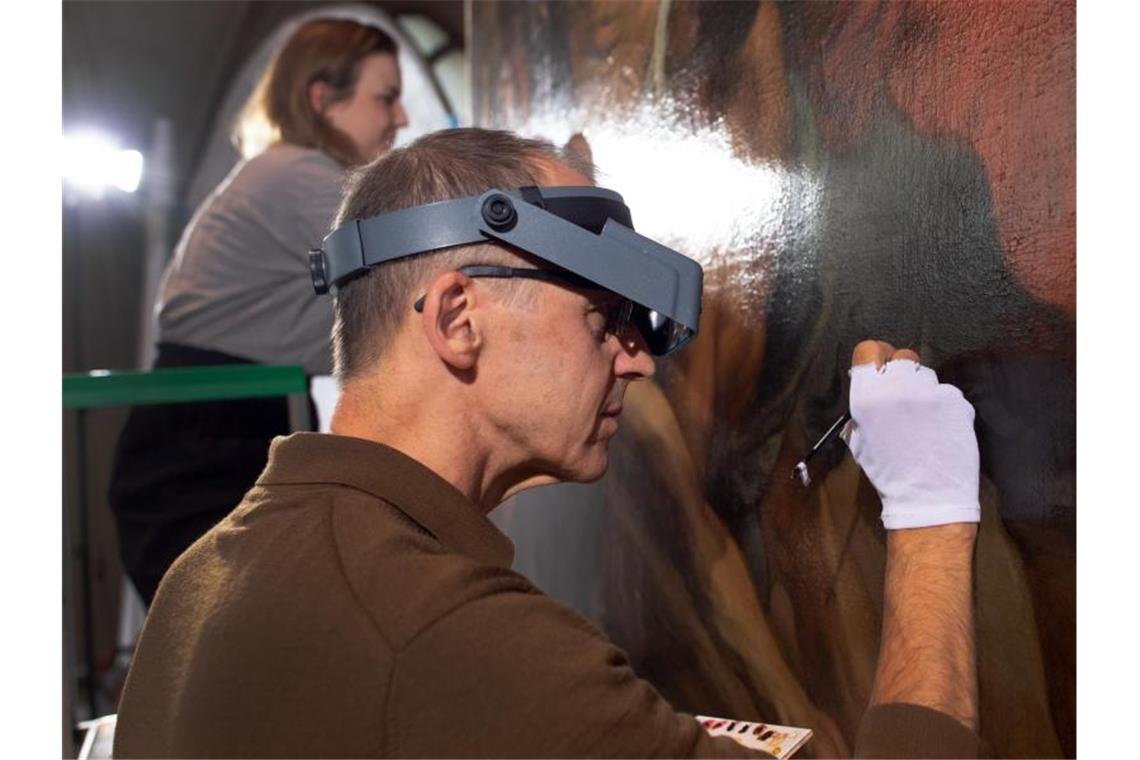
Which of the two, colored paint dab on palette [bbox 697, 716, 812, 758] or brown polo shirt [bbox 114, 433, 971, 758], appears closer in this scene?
brown polo shirt [bbox 114, 433, 971, 758]

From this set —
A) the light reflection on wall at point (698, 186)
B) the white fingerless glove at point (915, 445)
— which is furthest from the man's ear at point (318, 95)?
the white fingerless glove at point (915, 445)

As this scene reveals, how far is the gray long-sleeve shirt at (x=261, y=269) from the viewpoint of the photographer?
265 cm

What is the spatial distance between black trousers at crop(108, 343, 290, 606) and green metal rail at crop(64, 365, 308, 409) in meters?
0.10

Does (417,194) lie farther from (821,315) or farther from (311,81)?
(311,81)

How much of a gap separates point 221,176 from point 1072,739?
663cm

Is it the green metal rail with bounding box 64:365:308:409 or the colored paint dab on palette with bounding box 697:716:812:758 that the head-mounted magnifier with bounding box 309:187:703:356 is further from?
the green metal rail with bounding box 64:365:308:409

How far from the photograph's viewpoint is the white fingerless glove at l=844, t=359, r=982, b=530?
1.31m

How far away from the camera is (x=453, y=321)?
1329 millimetres

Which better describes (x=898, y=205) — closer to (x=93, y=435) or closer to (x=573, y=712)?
(x=573, y=712)

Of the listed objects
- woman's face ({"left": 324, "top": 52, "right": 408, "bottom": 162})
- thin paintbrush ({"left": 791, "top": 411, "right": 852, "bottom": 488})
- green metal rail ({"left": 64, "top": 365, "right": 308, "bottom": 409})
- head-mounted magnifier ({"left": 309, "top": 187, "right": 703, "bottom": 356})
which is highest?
woman's face ({"left": 324, "top": 52, "right": 408, "bottom": 162})

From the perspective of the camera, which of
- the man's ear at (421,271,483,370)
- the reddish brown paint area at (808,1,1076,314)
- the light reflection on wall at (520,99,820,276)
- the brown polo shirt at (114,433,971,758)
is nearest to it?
the brown polo shirt at (114,433,971,758)

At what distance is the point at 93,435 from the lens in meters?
6.60

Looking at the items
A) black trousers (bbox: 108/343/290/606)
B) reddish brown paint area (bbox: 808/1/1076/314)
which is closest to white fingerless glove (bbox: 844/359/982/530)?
reddish brown paint area (bbox: 808/1/1076/314)
